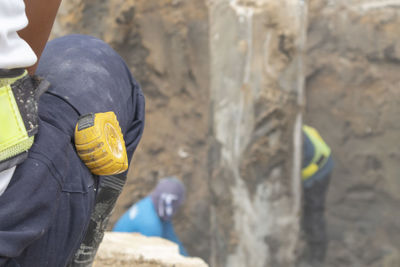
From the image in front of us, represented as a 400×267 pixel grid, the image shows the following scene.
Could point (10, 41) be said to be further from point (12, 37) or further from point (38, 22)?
point (38, 22)

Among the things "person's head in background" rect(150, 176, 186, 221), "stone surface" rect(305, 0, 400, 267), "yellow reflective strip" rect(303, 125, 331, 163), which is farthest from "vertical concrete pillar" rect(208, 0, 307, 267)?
"stone surface" rect(305, 0, 400, 267)

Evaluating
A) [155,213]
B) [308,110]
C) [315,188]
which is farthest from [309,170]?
[155,213]

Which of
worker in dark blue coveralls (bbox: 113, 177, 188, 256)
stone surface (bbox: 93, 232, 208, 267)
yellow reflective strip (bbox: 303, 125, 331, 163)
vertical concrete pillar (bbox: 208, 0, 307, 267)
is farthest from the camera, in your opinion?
yellow reflective strip (bbox: 303, 125, 331, 163)

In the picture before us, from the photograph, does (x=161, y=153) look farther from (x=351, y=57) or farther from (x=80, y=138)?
(x=80, y=138)

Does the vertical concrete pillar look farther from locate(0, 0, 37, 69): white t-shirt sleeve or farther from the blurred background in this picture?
locate(0, 0, 37, 69): white t-shirt sleeve

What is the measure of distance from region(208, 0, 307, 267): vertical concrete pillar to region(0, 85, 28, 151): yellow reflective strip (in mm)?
1995

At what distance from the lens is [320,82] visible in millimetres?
3953

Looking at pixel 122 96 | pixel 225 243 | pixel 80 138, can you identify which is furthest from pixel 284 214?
pixel 80 138

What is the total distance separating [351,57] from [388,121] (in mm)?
543

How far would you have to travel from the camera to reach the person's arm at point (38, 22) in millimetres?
896

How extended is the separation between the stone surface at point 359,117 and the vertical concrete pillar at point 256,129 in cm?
113

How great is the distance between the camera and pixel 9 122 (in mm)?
795

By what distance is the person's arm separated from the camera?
35.3 inches

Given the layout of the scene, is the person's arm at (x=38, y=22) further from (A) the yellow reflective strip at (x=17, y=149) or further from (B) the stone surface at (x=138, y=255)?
(B) the stone surface at (x=138, y=255)
